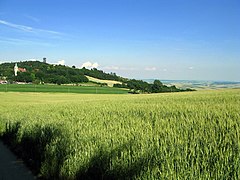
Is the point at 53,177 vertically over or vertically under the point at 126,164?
under

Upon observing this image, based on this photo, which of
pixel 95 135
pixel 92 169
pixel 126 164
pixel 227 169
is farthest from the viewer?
pixel 95 135

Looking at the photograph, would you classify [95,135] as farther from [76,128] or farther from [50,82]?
[50,82]

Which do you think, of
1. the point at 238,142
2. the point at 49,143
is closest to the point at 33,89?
the point at 49,143

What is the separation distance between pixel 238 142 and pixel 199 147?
58 centimetres

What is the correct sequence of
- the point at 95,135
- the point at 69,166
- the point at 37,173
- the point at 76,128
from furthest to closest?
the point at 76,128 → the point at 37,173 → the point at 95,135 → the point at 69,166

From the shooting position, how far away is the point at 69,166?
19.2 ft

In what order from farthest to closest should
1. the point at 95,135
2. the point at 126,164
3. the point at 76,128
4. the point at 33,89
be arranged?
the point at 33,89
the point at 76,128
the point at 95,135
the point at 126,164

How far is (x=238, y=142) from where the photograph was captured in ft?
14.1

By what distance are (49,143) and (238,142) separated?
194 inches

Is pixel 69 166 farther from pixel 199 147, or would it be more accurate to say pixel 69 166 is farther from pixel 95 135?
pixel 199 147

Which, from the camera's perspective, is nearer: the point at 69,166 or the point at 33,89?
the point at 69,166

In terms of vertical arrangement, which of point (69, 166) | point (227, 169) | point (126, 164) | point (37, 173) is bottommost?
point (37, 173)

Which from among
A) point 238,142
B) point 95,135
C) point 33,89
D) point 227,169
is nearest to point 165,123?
point 95,135

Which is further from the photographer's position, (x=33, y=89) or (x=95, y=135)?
(x=33, y=89)
